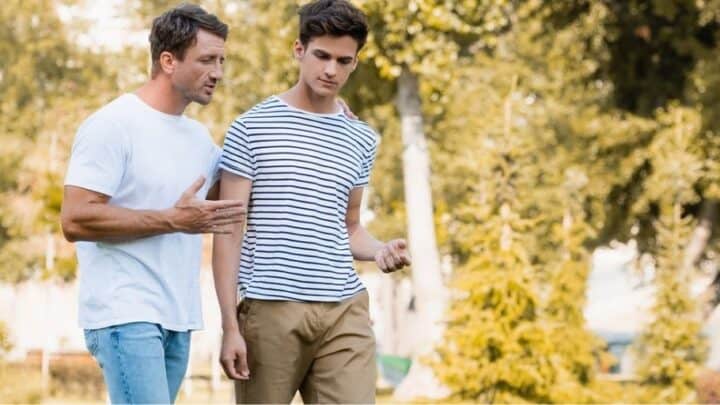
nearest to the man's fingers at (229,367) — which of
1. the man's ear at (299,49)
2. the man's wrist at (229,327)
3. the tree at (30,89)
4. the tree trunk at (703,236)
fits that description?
the man's wrist at (229,327)

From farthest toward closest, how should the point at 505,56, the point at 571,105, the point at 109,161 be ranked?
the point at 571,105 < the point at 505,56 < the point at 109,161

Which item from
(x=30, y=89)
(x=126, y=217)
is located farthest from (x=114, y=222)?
(x=30, y=89)

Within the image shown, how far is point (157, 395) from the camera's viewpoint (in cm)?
522

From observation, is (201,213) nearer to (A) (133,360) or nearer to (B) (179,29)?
(A) (133,360)

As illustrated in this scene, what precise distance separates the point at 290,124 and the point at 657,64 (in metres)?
25.3

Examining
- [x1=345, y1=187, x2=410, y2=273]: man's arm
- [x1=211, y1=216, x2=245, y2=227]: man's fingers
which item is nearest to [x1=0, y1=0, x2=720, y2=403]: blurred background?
[x1=345, y1=187, x2=410, y2=273]: man's arm

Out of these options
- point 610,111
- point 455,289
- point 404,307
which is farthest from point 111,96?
point 404,307

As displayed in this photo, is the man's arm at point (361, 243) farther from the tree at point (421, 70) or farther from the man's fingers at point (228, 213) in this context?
the tree at point (421, 70)

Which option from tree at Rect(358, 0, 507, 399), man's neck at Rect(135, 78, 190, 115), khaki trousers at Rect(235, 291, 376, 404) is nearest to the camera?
man's neck at Rect(135, 78, 190, 115)

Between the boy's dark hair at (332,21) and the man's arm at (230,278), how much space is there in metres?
0.58

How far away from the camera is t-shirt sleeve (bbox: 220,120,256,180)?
18.5 feet

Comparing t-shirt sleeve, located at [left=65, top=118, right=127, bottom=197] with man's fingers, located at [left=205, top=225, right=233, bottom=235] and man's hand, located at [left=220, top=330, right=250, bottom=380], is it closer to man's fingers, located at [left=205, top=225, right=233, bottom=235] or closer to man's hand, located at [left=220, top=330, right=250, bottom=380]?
man's fingers, located at [left=205, top=225, right=233, bottom=235]

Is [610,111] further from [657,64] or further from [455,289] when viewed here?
[455,289]

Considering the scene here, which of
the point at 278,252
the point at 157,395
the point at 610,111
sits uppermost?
the point at 610,111
